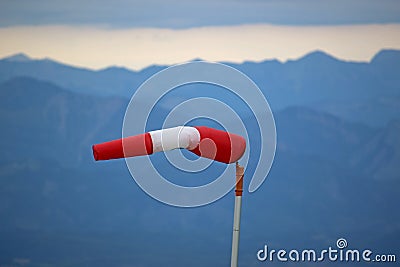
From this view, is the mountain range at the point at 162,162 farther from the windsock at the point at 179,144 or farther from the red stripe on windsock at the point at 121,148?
the red stripe on windsock at the point at 121,148

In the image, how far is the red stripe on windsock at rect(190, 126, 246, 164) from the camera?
2.04 m

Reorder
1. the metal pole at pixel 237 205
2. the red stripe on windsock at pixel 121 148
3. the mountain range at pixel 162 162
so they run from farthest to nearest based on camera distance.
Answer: the mountain range at pixel 162 162 → the metal pole at pixel 237 205 → the red stripe on windsock at pixel 121 148

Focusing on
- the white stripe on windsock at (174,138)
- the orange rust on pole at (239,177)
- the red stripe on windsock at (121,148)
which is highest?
the orange rust on pole at (239,177)

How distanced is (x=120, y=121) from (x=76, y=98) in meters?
0.31

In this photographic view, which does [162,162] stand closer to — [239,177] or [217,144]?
[239,177]

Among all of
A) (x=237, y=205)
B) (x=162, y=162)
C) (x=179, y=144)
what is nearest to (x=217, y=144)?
(x=179, y=144)

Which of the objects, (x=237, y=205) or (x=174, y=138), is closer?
(x=174, y=138)

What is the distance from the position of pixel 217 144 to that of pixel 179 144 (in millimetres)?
89

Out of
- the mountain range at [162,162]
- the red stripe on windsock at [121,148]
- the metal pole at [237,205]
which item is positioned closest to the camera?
the red stripe on windsock at [121,148]

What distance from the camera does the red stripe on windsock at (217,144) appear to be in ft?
6.71

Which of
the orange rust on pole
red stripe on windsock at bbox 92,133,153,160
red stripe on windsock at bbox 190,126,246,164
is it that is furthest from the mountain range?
red stripe on windsock at bbox 92,133,153,160

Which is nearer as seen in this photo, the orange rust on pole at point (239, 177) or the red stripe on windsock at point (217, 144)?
the red stripe on windsock at point (217, 144)

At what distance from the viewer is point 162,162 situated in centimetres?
568

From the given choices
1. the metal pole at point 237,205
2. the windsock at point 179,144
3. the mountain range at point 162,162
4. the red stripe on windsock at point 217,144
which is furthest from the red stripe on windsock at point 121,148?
the mountain range at point 162,162
